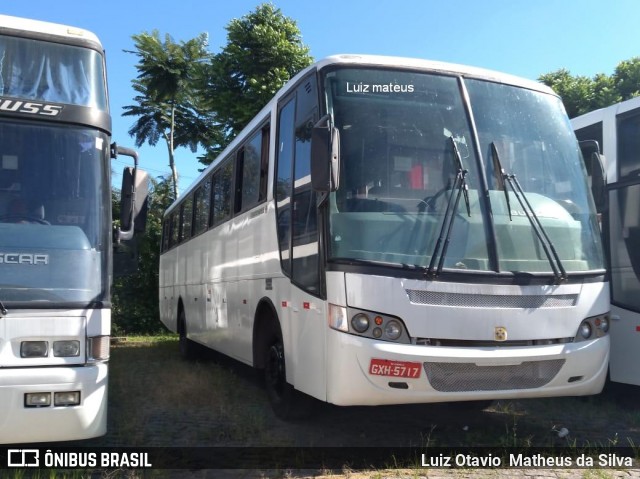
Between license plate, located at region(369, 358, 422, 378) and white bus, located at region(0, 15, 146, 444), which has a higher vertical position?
white bus, located at region(0, 15, 146, 444)

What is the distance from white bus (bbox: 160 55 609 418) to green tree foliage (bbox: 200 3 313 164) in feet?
40.2

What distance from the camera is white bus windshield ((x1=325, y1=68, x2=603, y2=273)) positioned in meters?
5.07

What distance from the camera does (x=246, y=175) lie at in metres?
8.12

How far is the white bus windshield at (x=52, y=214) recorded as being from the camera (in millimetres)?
4672

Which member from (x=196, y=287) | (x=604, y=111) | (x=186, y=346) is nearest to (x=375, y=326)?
(x=604, y=111)

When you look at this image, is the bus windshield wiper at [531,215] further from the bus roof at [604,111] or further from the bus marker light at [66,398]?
the bus marker light at [66,398]

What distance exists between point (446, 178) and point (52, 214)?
320cm

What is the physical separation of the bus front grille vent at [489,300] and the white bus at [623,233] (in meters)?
1.89

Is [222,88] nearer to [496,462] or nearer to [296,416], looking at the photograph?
[296,416]

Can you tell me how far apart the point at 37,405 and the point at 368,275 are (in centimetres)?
260

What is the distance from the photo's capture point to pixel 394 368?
480 cm

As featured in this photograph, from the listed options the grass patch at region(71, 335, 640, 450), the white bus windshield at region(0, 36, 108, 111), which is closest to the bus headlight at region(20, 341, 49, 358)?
the grass patch at region(71, 335, 640, 450)

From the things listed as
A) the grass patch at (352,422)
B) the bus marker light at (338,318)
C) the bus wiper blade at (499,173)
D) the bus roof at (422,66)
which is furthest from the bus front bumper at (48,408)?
the bus wiper blade at (499,173)

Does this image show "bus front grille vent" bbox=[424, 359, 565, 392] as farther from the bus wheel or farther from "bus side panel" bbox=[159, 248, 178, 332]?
"bus side panel" bbox=[159, 248, 178, 332]
